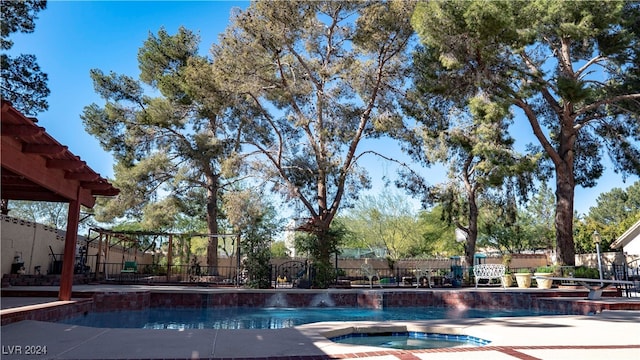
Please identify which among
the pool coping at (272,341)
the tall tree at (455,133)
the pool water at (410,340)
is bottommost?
the pool water at (410,340)

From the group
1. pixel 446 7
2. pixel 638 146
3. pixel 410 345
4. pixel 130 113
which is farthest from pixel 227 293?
pixel 638 146

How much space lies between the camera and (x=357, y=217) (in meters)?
35.4

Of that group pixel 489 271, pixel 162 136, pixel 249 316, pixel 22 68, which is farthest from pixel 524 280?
pixel 22 68

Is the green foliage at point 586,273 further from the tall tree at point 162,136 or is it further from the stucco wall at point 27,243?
the stucco wall at point 27,243

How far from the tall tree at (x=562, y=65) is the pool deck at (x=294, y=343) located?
1030 centimetres

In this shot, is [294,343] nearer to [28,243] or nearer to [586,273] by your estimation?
[28,243]

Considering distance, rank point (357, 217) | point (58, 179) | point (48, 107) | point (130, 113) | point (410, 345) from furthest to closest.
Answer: point (357, 217) < point (130, 113) < point (48, 107) < point (58, 179) < point (410, 345)

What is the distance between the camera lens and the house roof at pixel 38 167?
216 inches

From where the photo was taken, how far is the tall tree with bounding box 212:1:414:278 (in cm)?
1537

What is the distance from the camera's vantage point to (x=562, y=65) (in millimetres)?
16906

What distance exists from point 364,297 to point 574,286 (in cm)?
782

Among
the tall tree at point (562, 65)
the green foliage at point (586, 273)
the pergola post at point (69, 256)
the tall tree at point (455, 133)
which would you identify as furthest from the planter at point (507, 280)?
the pergola post at point (69, 256)

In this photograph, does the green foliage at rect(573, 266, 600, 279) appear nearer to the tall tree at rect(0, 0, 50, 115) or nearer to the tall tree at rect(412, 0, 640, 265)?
the tall tree at rect(412, 0, 640, 265)

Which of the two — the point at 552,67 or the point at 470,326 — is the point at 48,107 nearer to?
the point at 470,326
